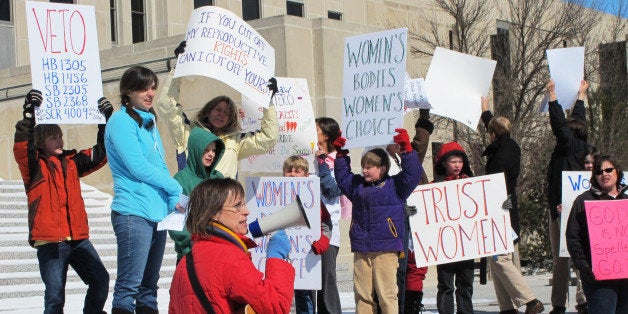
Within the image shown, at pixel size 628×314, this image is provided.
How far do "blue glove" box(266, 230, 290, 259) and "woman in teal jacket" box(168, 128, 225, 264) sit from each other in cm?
285

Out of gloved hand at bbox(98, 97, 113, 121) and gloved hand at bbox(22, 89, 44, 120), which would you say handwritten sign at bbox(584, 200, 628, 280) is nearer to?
gloved hand at bbox(98, 97, 113, 121)

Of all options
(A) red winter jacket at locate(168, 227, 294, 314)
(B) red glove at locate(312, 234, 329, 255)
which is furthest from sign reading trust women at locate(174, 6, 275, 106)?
(A) red winter jacket at locate(168, 227, 294, 314)

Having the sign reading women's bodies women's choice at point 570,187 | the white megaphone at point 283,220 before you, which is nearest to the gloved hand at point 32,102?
the white megaphone at point 283,220

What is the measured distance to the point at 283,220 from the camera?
466cm

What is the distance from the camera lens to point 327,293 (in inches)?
369

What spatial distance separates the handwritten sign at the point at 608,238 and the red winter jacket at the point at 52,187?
3.67 metres

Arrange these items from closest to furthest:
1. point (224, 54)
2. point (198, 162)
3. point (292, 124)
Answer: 1. point (198, 162)
2. point (224, 54)
3. point (292, 124)

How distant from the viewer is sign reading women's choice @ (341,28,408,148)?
930cm

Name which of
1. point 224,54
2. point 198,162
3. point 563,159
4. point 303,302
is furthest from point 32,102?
point 563,159

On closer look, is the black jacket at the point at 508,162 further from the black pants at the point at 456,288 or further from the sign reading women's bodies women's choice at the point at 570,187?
the black pants at the point at 456,288

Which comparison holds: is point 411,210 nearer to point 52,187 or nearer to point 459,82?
point 459,82

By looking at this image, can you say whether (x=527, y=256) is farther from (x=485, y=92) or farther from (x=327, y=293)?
(x=327, y=293)

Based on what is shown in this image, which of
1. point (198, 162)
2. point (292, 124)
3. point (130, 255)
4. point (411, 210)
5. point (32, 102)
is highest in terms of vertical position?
point (32, 102)

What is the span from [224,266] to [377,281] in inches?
176
